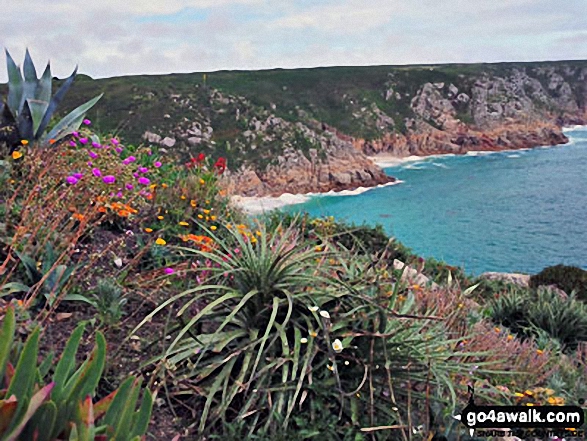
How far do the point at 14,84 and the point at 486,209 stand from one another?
3870 cm

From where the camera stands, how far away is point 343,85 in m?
69.2

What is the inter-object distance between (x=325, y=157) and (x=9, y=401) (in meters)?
46.8

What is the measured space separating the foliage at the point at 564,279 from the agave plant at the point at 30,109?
8.81m

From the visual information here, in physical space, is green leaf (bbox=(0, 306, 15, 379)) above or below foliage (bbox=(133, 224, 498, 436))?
above

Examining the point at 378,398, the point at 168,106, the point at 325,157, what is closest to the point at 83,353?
the point at 378,398

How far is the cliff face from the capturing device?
46.1m

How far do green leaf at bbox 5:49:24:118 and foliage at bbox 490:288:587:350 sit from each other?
5.81 m

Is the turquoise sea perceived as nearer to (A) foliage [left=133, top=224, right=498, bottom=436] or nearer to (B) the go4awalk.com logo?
(B) the go4awalk.com logo

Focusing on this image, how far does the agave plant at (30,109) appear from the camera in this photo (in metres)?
5.56

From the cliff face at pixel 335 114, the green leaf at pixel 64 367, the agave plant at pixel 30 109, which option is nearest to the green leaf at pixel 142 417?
the green leaf at pixel 64 367

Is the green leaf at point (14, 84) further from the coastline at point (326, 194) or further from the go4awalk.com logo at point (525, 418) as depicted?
the coastline at point (326, 194)

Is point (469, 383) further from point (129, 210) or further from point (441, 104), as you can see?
point (441, 104)

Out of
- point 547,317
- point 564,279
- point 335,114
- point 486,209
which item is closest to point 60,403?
point 547,317

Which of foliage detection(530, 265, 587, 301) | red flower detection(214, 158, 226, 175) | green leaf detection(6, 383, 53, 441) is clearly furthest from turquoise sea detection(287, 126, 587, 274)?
green leaf detection(6, 383, 53, 441)
